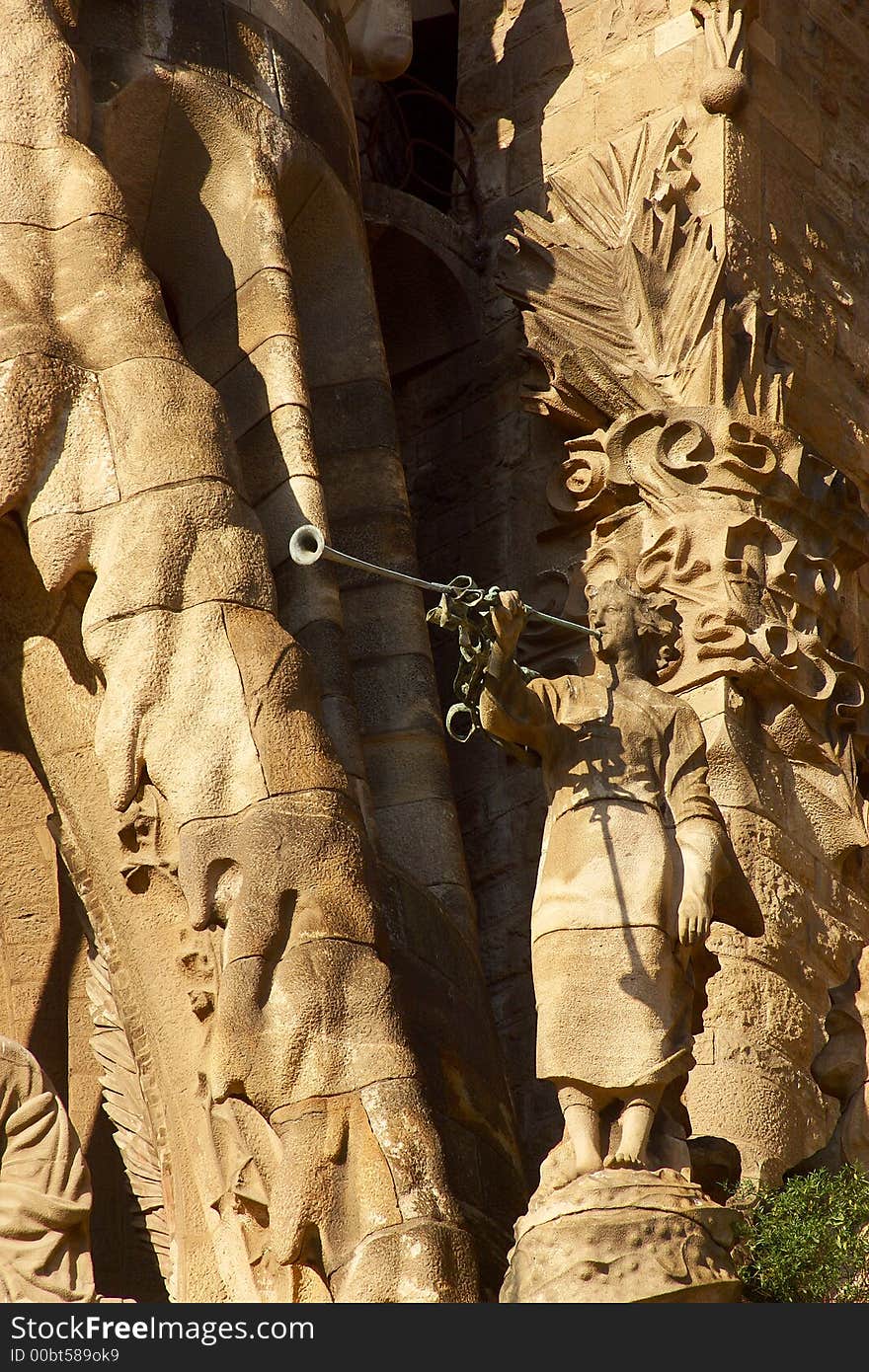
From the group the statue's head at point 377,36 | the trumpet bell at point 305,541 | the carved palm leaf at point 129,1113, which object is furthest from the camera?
the statue's head at point 377,36

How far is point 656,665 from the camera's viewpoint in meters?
8.07

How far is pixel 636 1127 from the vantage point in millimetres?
7168

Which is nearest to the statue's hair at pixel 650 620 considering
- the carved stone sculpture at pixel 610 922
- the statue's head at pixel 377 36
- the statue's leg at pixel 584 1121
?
the carved stone sculpture at pixel 610 922

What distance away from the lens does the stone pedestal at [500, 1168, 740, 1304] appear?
6832 millimetres

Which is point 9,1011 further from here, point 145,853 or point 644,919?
point 644,919

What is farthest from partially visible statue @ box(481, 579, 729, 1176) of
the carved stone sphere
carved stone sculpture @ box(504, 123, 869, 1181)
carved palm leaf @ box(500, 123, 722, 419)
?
the carved stone sphere

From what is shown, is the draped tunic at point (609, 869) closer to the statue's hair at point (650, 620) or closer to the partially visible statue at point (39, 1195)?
the statue's hair at point (650, 620)

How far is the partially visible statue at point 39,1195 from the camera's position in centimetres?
781

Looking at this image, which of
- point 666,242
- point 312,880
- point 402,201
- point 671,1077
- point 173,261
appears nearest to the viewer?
point 671,1077

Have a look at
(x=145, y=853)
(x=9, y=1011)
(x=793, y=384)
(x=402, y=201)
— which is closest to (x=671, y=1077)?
(x=145, y=853)

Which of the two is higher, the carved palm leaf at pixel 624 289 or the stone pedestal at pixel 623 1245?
the carved palm leaf at pixel 624 289

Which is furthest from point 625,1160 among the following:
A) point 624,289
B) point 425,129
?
point 425,129

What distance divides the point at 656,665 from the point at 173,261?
2757mm

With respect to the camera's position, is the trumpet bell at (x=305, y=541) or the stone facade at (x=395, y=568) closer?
the trumpet bell at (x=305, y=541)
